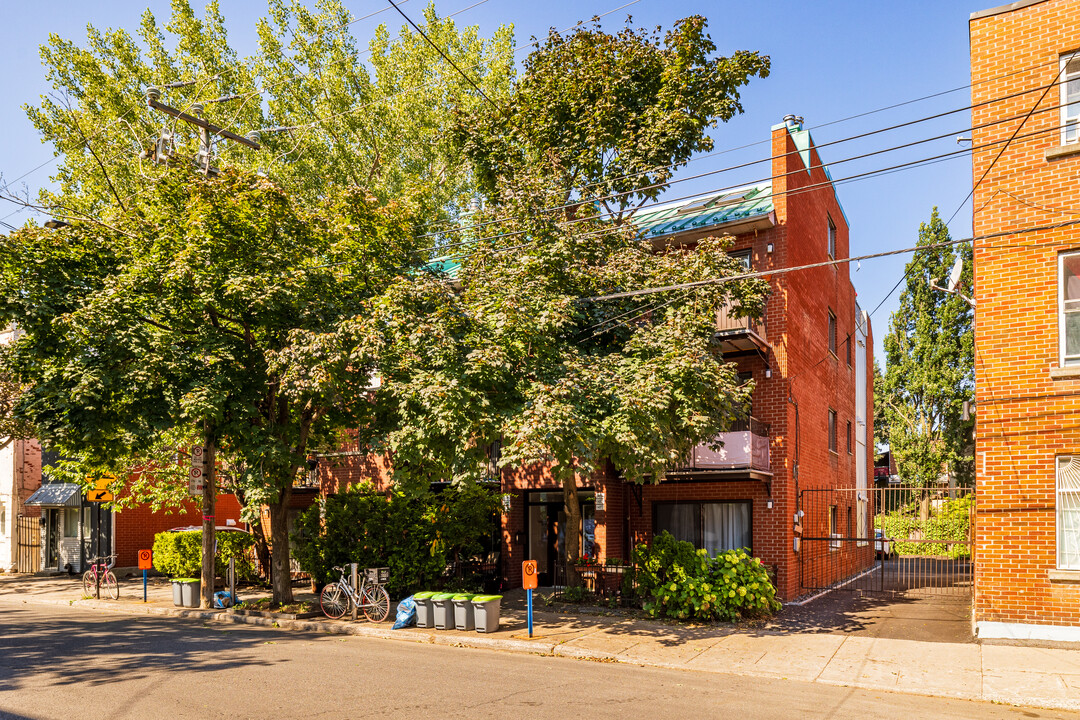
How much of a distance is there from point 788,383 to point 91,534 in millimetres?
24547

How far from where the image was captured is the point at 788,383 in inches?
731

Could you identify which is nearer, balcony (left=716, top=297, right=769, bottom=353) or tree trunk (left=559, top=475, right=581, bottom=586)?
tree trunk (left=559, top=475, right=581, bottom=586)

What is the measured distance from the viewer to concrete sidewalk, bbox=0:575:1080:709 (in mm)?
10438

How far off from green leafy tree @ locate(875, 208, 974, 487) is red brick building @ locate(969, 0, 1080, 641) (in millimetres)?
25453

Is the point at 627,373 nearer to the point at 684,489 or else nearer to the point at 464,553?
the point at 684,489

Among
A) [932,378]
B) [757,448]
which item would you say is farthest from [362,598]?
[932,378]

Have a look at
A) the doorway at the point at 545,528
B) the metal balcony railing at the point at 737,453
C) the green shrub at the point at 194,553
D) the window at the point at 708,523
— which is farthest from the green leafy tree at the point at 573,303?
the green shrub at the point at 194,553

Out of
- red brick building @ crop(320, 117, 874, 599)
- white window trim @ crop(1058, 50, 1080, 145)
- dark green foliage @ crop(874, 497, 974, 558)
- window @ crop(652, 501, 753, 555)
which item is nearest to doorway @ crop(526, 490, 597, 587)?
red brick building @ crop(320, 117, 874, 599)

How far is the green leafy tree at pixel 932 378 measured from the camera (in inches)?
1465

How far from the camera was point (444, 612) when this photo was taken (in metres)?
14.7

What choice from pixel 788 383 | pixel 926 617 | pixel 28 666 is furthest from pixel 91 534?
pixel 926 617

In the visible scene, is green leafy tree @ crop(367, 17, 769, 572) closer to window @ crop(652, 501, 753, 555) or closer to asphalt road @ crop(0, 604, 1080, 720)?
window @ crop(652, 501, 753, 555)

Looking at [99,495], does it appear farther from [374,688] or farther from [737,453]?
[737,453]

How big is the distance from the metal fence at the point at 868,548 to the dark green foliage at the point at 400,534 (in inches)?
314
